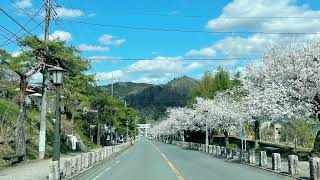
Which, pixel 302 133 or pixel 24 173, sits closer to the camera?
pixel 24 173

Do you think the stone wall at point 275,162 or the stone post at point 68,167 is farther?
the stone post at point 68,167

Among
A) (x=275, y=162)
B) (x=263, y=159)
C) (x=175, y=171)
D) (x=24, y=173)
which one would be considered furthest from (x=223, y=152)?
(x=24, y=173)

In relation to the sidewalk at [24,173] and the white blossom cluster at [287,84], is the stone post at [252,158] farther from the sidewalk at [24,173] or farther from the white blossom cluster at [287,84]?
the sidewalk at [24,173]

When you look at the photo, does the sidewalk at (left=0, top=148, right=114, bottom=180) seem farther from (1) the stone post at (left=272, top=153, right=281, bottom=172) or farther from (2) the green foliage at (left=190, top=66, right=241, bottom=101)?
(2) the green foliage at (left=190, top=66, right=241, bottom=101)

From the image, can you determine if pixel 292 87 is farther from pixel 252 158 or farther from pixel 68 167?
pixel 68 167

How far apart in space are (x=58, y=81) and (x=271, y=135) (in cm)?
7294

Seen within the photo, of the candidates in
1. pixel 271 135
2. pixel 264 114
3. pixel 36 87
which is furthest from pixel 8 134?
pixel 271 135

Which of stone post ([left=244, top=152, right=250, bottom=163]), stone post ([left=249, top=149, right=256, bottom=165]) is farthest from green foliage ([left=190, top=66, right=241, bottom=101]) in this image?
stone post ([left=249, top=149, right=256, bottom=165])

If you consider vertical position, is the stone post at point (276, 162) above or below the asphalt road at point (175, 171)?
above

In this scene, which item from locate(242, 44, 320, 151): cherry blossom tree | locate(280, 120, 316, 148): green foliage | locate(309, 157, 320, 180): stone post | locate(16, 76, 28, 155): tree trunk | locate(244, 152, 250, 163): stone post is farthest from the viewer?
locate(280, 120, 316, 148): green foliage

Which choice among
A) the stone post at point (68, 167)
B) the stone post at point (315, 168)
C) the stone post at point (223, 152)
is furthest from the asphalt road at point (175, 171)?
the stone post at point (223, 152)

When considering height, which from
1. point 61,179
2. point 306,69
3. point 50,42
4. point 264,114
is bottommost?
point 61,179

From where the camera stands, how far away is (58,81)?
20500 millimetres

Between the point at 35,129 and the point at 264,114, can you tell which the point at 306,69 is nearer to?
the point at 264,114
